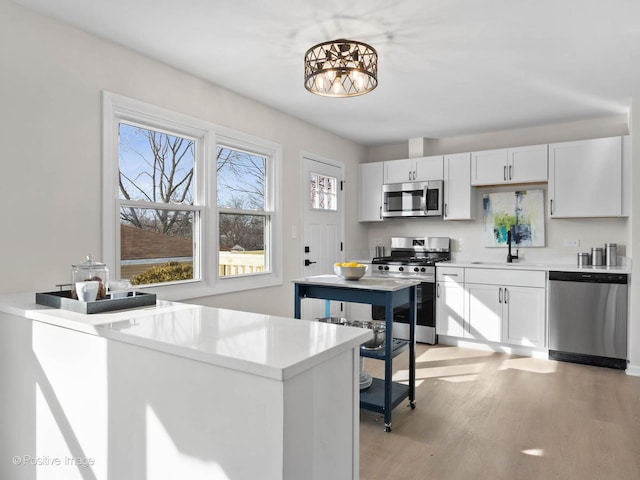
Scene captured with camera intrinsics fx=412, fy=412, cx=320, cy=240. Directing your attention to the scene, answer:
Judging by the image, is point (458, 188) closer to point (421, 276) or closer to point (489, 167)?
point (489, 167)

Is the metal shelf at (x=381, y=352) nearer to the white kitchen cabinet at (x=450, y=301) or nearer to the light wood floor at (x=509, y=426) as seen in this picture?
the light wood floor at (x=509, y=426)

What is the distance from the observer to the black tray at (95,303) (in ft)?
5.28

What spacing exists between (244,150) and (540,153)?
3060 mm

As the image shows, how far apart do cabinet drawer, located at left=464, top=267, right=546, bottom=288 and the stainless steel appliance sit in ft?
1.40

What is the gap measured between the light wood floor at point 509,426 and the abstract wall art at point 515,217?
144cm

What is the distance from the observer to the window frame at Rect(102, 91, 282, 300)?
2596 millimetres

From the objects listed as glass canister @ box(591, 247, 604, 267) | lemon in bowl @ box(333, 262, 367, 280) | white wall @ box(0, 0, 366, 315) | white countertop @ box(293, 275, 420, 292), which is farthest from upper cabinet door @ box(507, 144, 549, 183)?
white wall @ box(0, 0, 366, 315)

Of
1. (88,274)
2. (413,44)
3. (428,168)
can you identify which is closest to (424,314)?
(428,168)

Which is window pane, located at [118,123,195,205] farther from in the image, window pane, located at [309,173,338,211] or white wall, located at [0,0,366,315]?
window pane, located at [309,173,338,211]

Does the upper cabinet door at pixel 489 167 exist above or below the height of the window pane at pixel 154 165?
above

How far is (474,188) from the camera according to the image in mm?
4871

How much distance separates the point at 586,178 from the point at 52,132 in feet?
14.8

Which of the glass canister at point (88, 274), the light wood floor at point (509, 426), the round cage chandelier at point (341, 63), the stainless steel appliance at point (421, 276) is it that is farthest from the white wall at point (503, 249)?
the glass canister at point (88, 274)

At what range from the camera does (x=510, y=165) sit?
4492mm
